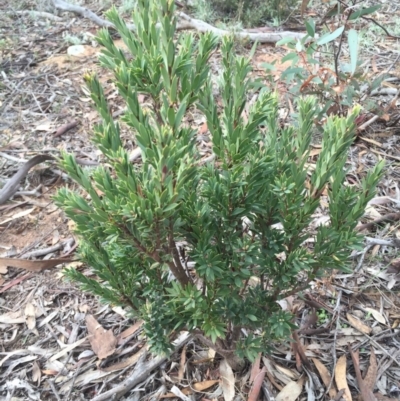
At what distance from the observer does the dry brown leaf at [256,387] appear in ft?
6.20

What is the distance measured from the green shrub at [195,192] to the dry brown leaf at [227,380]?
396 mm

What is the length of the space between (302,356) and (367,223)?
1.01m

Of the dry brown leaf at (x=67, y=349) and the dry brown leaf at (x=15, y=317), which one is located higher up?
the dry brown leaf at (x=67, y=349)

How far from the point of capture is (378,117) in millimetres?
3412

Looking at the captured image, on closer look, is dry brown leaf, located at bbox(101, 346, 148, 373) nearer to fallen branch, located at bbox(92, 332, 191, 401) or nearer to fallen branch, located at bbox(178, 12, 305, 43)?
fallen branch, located at bbox(92, 332, 191, 401)

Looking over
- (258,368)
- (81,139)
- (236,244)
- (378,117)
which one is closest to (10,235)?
(81,139)

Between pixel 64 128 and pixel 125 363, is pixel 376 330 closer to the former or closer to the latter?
pixel 125 363

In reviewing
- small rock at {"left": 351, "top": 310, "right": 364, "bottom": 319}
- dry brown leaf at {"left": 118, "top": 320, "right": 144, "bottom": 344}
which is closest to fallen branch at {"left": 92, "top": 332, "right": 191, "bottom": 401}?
dry brown leaf at {"left": 118, "top": 320, "right": 144, "bottom": 344}

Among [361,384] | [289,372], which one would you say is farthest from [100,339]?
[361,384]

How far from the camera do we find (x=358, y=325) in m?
2.22

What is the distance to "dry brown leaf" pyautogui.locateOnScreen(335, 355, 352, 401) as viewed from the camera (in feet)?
6.35

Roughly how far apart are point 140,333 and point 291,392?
0.74 m

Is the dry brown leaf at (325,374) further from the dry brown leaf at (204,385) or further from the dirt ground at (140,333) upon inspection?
the dry brown leaf at (204,385)

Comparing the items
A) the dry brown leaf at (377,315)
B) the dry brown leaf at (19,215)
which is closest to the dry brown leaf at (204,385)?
the dry brown leaf at (377,315)
